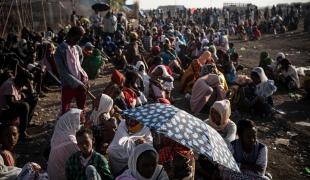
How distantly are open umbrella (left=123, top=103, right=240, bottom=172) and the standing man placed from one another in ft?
7.94

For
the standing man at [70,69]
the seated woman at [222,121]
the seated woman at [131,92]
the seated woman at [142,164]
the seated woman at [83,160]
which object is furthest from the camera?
the seated woman at [131,92]

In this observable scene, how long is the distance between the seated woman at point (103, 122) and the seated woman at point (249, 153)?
191cm

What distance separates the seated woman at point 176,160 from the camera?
421 centimetres

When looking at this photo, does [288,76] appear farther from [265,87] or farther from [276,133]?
[276,133]

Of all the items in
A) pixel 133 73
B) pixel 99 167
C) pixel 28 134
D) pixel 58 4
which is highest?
pixel 58 4

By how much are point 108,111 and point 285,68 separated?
7899 mm

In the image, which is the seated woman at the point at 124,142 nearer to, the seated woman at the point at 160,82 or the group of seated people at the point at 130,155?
the group of seated people at the point at 130,155

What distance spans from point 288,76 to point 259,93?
332cm

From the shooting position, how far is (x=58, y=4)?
70.9ft

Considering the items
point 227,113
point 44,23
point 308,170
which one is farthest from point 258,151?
point 44,23

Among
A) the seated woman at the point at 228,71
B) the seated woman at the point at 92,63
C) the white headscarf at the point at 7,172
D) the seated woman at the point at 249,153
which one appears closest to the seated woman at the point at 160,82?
the seated woman at the point at 228,71

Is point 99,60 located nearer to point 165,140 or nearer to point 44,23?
point 44,23

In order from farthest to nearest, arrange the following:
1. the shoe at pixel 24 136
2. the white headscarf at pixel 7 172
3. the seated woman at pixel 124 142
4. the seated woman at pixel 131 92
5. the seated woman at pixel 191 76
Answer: the seated woman at pixel 191 76 → the seated woman at pixel 131 92 → the shoe at pixel 24 136 → the seated woman at pixel 124 142 → the white headscarf at pixel 7 172

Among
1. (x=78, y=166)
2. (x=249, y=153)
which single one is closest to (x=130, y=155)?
(x=78, y=166)
